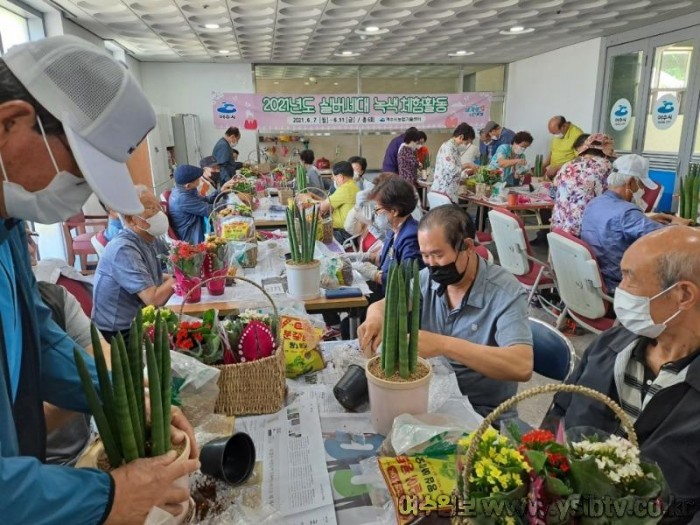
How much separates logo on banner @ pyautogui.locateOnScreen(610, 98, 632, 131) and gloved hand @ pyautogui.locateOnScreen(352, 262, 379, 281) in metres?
6.29

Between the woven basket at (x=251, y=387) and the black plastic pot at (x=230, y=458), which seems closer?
the black plastic pot at (x=230, y=458)

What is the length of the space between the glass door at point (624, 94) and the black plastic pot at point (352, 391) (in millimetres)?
7507

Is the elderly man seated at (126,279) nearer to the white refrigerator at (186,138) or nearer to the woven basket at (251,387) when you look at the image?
the woven basket at (251,387)

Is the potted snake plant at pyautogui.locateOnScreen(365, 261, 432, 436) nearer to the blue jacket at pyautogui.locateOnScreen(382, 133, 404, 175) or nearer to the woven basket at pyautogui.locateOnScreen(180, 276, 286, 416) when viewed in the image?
the woven basket at pyautogui.locateOnScreen(180, 276, 286, 416)

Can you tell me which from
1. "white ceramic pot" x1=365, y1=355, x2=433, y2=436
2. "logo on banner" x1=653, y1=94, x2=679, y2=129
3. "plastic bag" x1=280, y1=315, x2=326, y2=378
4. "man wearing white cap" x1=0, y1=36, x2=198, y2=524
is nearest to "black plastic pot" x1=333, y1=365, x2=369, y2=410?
"white ceramic pot" x1=365, y1=355, x2=433, y2=436

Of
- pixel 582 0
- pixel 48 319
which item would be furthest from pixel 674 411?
pixel 582 0

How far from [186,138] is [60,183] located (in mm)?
9195

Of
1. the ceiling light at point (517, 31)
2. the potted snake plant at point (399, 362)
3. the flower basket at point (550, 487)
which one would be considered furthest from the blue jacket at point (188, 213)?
the ceiling light at point (517, 31)

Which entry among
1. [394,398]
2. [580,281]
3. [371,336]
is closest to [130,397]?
[394,398]

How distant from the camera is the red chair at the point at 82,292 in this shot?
2375 millimetres

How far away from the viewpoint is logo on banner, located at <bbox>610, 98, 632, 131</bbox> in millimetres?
7234

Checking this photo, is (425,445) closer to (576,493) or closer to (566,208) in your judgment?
(576,493)

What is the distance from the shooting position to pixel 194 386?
3.80 feet

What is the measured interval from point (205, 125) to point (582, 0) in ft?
24.1
